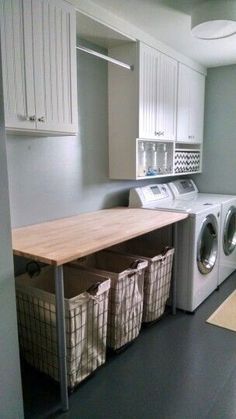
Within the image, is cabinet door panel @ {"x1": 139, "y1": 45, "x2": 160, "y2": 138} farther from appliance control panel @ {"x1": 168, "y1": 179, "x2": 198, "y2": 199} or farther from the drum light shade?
appliance control panel @ {"x1": 168, "y1": 179, "x2": 198, "y2": 199}

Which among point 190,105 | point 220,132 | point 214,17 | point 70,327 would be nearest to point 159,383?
point 70,327

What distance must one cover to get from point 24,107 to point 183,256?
68.3 inches

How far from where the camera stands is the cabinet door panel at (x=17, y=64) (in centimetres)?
158

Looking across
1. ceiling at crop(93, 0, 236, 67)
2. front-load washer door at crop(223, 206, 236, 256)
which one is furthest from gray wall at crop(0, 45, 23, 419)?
front-load washer door at crop(223, 206, 236, 256)

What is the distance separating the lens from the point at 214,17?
2105mm

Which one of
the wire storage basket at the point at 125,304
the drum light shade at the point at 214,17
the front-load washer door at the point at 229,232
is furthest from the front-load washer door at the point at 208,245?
the drum light shade at the point at 214,17

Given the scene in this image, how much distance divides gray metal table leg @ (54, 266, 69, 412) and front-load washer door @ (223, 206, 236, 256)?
215 centimetres

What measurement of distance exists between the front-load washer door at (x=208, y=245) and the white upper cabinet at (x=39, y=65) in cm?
152

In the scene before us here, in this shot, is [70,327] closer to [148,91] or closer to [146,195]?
[146,195]

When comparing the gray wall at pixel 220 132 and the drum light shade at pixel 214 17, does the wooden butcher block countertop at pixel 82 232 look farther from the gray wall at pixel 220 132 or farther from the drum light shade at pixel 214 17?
the gray wall at pixel 220 132

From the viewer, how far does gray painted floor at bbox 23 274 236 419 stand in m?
1.67

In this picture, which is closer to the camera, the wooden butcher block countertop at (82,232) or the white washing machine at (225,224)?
the wooden butcher block countertop at (82,232)

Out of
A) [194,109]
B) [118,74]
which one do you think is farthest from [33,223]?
[194,109]

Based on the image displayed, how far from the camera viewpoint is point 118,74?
2711 millimetres
